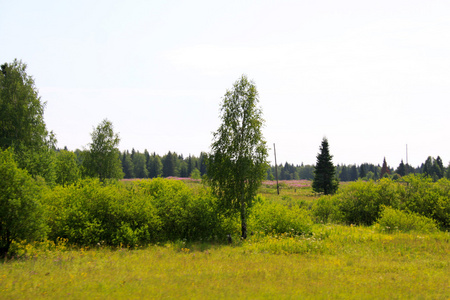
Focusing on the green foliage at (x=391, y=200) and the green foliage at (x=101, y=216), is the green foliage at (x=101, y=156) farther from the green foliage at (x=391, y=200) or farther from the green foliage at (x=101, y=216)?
the green foliage at (x=391, y=200)

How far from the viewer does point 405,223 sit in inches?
782

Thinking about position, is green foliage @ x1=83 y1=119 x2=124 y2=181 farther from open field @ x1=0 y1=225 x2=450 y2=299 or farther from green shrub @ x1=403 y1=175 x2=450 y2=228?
green shrub @ x1=403 y1=175 x2=450 y2=228

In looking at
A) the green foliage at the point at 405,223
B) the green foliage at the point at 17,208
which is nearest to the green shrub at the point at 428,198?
the green foliage at the point at 405,223

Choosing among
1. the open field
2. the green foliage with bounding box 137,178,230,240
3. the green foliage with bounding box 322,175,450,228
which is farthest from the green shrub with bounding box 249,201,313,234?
the green foliage with bounding box 322,175,450,228

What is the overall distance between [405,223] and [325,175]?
24243mm

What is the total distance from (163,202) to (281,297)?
37.1ft

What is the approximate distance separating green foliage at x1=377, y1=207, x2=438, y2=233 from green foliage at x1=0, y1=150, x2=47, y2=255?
19.6 meters

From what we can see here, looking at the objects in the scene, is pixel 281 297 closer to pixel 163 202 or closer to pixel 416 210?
pixel 163 202

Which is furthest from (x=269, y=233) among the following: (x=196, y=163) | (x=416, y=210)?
(x=196, y=163)

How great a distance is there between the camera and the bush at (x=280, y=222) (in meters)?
18.0

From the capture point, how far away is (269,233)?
17.7 metres

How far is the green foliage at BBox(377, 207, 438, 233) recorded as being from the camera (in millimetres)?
19375

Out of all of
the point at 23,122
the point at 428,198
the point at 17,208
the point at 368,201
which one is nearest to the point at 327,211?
the point at 368,201

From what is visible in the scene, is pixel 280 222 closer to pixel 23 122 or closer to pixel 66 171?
pixel 23 122
